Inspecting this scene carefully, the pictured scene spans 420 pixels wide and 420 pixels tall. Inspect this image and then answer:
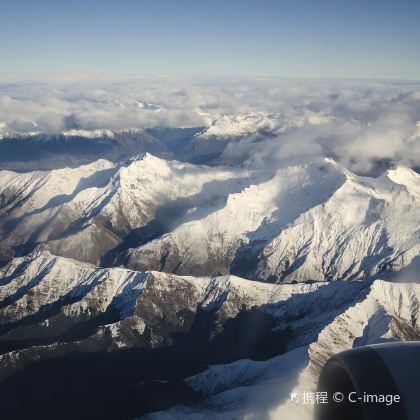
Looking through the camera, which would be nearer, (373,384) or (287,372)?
(373,384)

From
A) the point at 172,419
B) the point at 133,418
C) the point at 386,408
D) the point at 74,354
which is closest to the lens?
the point at 386,408

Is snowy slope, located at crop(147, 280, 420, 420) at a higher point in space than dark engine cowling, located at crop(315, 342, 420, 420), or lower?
lower

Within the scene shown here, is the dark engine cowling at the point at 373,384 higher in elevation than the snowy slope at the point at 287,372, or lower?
higher

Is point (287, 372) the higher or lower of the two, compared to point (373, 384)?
lower

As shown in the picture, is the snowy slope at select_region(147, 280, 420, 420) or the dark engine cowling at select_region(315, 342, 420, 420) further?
the snowy slope at select_region(147, 280, 420, 420)

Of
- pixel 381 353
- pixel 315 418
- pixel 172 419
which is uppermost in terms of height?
pixel 381 353

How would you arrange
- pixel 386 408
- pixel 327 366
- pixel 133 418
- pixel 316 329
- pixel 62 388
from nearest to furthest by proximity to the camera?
pixel 386 408 → pixel 327 366 → pixel 133 418 → pixel 62 388 → pixel 316 329

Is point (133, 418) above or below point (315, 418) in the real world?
below

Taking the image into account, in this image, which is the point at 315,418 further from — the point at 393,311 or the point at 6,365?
the point at 393,311

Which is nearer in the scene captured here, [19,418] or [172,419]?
[172,419]

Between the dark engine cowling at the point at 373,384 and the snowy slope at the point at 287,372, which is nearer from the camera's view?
the dark engine cowling at the point at 373,384

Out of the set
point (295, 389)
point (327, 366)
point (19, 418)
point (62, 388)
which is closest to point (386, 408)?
point (327, 366)
